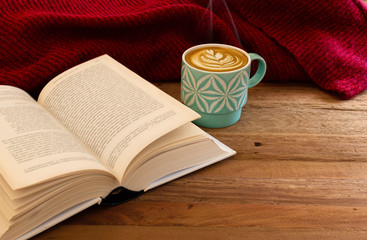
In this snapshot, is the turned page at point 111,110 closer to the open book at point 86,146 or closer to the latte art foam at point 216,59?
the open book at point 86,146

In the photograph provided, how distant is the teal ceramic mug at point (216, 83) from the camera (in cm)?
81

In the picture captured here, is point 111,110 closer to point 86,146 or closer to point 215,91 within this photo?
point 86,146

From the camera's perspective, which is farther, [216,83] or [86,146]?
[216,83]

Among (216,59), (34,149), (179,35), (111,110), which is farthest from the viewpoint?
(179,35)

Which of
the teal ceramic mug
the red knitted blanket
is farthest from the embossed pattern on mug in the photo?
the red knitted blanket

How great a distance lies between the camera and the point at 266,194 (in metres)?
0.70

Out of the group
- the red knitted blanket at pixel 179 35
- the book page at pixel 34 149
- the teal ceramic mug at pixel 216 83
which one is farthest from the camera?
the red knitted blanket at pixel 179 35

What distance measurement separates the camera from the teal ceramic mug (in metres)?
0.81

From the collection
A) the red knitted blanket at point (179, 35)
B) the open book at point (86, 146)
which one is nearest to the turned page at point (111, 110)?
the open book at point (86, 146)

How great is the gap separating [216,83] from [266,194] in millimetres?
239

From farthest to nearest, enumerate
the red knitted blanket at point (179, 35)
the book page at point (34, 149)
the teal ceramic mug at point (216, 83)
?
1. the red knitted blanket at point (179, 35)
2. the teal ceramic mug at point (216, 83)
3. the book page at point (34, 149)

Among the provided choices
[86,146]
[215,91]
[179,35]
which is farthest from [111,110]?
[179,35]

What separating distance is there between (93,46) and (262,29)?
1.36 feet

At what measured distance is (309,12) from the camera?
999mm
